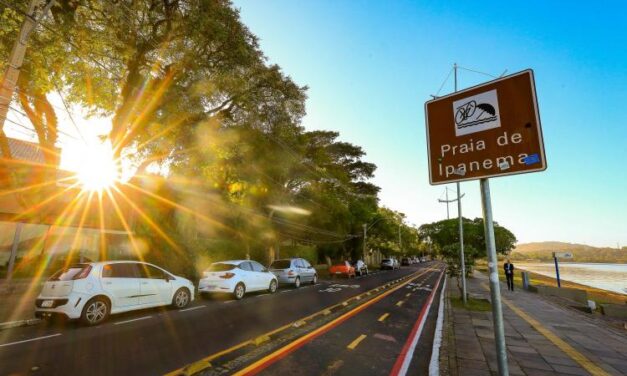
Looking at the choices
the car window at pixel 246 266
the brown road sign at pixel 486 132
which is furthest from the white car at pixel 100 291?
the brown road sign at pixel 486 132

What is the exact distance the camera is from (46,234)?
16422 millimetres

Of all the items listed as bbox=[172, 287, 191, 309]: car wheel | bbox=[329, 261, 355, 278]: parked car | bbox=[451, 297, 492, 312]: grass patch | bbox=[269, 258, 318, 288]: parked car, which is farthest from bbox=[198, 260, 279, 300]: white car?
bbox=[329, 261, 355, 278]: parked car

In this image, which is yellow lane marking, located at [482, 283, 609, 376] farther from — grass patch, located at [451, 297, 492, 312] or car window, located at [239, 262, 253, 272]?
car window, located at [239, 262, 253, 272]

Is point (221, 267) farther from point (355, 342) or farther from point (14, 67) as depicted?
point (14, 67)

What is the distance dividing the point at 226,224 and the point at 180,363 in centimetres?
2249

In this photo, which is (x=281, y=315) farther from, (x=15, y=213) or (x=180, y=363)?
(x=15, y=213)

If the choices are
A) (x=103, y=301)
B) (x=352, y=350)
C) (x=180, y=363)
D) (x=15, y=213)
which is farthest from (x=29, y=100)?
(x=352, y=350)

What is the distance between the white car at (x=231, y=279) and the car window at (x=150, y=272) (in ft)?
9.84

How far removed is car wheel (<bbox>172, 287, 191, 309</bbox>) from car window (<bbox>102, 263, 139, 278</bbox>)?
5.55 ft

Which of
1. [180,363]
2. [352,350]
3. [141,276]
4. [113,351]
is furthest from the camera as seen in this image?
[141,276]

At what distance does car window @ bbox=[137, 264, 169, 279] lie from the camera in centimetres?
977

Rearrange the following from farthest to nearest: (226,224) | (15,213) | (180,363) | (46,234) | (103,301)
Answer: (226,224)
(46,234)
(15,213)
(103,301)
(180,363)

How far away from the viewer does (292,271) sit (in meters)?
18.6

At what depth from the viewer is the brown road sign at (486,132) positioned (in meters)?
2.94
